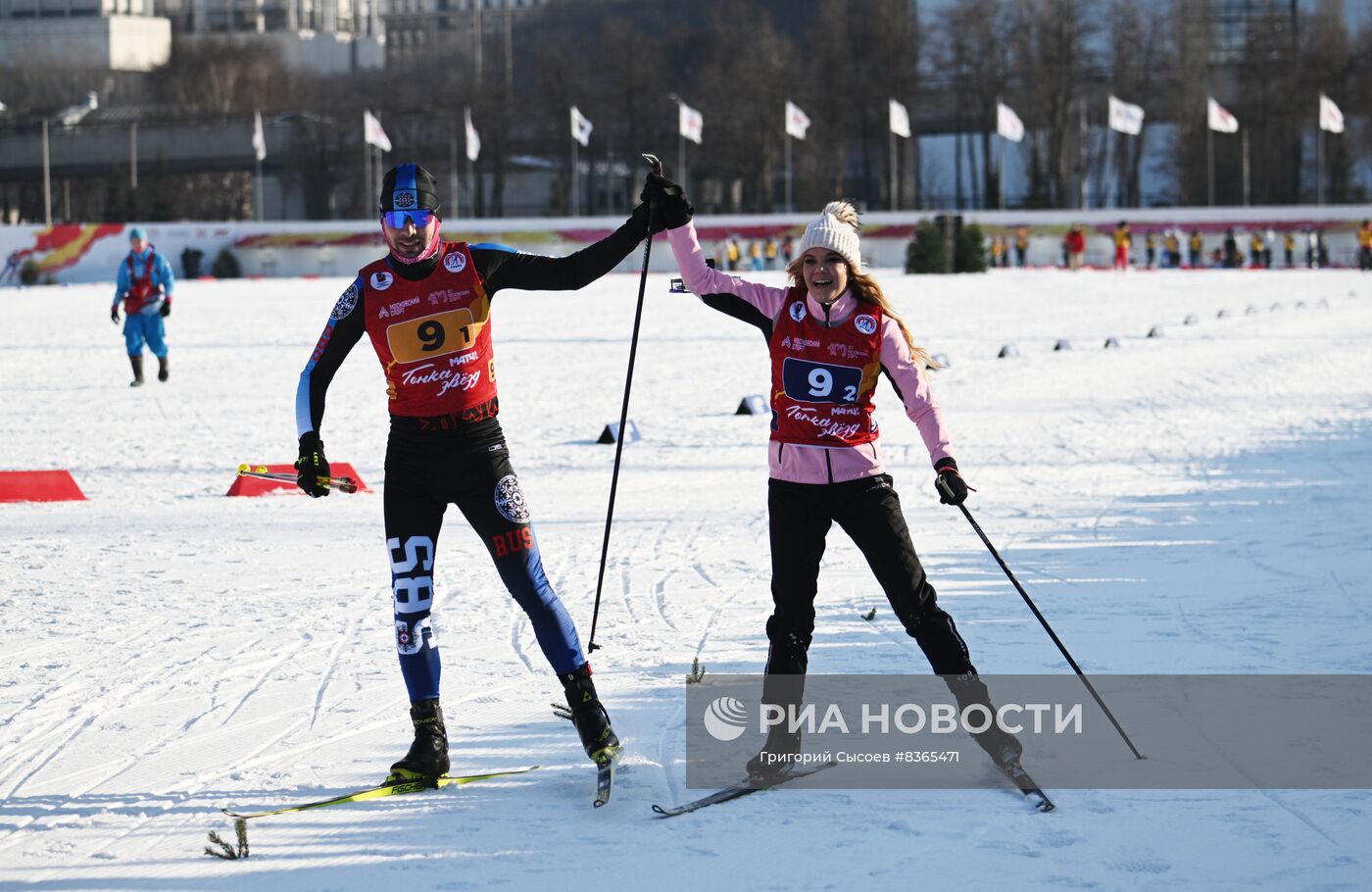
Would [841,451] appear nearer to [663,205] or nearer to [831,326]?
[831,326]

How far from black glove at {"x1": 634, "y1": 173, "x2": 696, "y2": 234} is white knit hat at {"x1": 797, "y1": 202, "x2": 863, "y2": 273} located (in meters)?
0.38

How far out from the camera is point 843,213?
5047mm

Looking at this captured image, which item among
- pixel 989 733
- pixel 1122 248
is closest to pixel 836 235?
pixel 989 733

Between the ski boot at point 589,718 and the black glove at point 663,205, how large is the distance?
1286 mm

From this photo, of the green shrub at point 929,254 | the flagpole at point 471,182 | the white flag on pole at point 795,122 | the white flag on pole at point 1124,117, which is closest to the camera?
the green shrub at point 929,254

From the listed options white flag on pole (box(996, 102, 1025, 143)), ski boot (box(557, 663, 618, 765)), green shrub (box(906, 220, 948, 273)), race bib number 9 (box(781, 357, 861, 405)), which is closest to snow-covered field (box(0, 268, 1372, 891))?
ski boot (box(557, 663, 618, 765))

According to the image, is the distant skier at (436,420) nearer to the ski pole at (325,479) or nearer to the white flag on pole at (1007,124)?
the ski pole at (325,479)

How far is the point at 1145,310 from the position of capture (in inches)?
1099

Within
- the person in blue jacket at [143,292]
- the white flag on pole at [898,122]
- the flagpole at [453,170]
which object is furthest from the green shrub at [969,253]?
the person in blue jacket at [143,292]

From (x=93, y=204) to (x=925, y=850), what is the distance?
251 feet

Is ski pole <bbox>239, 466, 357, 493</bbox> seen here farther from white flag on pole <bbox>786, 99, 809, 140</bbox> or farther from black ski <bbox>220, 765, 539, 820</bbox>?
white flag on pole <bbox>786, 99, 809, 140</bbox>

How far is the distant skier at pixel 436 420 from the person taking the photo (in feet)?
16.2

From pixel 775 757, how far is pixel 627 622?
211cm

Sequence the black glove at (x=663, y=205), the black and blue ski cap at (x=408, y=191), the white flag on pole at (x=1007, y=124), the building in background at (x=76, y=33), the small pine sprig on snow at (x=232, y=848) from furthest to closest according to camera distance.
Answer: the building in background at (x=76, y=33) < the white flag on pole at (x=1007, y=124) < the black glove at (x=663, y=205) < the black and blue ski cap at (x=408, y=191) < the small pine sprig on snow at (x=232, y=848)
